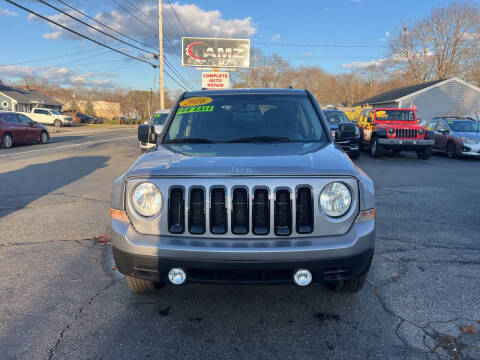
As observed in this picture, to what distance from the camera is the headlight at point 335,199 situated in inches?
95.8

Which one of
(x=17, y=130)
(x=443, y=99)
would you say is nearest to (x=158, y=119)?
(x=17, y=130)

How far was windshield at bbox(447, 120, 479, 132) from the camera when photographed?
14641 mm

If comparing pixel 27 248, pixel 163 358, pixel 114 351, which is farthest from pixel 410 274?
pixel 27 248

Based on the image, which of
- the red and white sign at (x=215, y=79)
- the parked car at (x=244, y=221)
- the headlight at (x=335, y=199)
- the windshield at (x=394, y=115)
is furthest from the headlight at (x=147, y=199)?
the red and white sign at (x=215, y=79)

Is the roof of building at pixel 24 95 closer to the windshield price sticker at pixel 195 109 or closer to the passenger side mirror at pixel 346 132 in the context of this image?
the windshield price sticker at pixel 195 109

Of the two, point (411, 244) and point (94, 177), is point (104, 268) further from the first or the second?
point (94, 177)

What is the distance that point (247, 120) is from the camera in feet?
12.1

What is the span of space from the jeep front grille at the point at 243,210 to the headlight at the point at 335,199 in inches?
4.5

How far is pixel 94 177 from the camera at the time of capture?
29.6 feet

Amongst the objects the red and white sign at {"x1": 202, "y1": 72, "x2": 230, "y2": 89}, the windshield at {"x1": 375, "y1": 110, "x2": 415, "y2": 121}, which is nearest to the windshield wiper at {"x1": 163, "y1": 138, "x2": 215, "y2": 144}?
the windshield at {"x1": 375, "y1": 110, "x2": 415, "y2": 121}

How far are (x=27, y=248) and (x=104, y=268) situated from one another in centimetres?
125

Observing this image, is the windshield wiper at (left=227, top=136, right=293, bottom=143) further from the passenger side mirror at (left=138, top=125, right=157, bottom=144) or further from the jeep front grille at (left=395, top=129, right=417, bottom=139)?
the jeep front grille at (left=395, top=129, right=417, bottom=139)

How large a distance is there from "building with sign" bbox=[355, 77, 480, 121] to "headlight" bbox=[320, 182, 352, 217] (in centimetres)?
3342

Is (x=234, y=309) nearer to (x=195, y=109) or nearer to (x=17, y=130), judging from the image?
(x=195, y=109)
